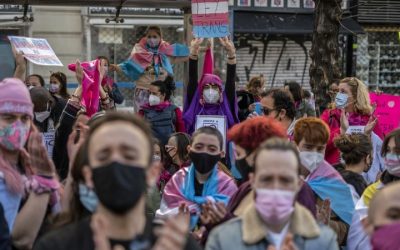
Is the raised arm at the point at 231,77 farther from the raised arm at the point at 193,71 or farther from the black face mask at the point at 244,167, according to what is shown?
the black face mask at the point at 244,167

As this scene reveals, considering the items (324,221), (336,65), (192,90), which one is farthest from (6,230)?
(336,65)

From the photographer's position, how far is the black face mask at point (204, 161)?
5156mm

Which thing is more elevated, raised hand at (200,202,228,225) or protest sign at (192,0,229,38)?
protest sign at (192,0,229,38)

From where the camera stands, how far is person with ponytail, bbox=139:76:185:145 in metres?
8.70

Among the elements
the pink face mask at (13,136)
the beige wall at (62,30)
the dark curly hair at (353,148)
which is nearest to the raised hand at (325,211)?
the dark curly hair at (353,148)

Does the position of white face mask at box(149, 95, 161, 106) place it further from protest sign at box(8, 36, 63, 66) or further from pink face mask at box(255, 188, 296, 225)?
pink face mask at box(255, 188, 296, 225)

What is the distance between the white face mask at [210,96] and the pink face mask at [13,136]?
3.67m

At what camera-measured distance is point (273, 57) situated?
18.0 meters

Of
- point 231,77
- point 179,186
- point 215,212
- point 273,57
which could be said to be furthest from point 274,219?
point 273,57

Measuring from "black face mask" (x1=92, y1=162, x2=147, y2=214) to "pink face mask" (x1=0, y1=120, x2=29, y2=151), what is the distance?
1.40 m

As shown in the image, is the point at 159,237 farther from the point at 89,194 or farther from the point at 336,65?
the point at 336,65

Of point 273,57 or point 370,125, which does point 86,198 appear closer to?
point 370,125

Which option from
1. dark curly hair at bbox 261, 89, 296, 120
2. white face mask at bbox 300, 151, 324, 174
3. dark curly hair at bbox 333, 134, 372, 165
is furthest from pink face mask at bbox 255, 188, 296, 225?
dark curly hair at bbox 261, 89, 296, 120

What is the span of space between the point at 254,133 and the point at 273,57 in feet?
43.9
